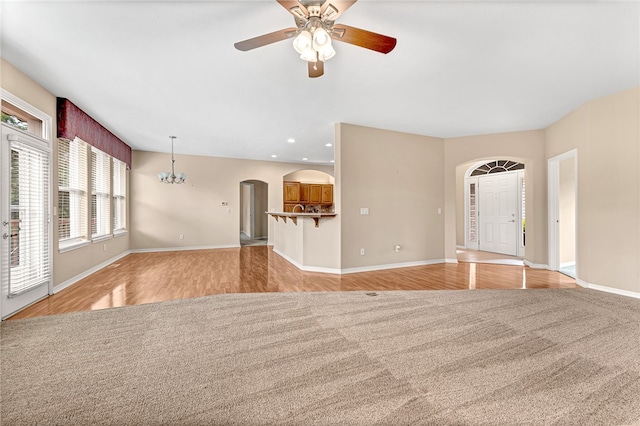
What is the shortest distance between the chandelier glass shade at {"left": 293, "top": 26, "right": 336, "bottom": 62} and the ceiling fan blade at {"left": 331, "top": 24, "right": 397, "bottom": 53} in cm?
8

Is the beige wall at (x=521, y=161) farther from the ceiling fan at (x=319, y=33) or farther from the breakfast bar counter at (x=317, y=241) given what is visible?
the ceiling fan at (x=319, y=33)

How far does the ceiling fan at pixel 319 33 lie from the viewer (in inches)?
71.1

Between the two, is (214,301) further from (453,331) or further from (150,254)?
(150,254)

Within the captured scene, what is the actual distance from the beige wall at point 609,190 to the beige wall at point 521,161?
42.9 inches

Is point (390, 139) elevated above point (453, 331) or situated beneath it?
elevated above

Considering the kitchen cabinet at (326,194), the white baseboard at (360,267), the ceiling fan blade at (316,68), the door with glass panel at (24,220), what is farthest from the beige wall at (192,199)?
the ceiling fan blade at (316,68)

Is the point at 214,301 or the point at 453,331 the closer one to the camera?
the point at 453,331

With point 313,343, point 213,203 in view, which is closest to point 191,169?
point 213,203

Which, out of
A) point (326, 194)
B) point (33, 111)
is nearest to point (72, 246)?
point (33, 111)

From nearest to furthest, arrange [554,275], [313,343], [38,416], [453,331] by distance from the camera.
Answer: [38,416], [313,343], [453,331], [554,275]

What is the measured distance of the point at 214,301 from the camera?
3332 mm

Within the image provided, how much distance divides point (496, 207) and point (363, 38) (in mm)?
6843

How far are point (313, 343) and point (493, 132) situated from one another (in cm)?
552

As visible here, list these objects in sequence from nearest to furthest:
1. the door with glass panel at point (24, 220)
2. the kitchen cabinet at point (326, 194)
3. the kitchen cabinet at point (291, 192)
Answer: the door with glass panel at point (24, 220) < the kitchen cabinet at point (291, 192) < the kitchen cabinet at point (326, 194)
